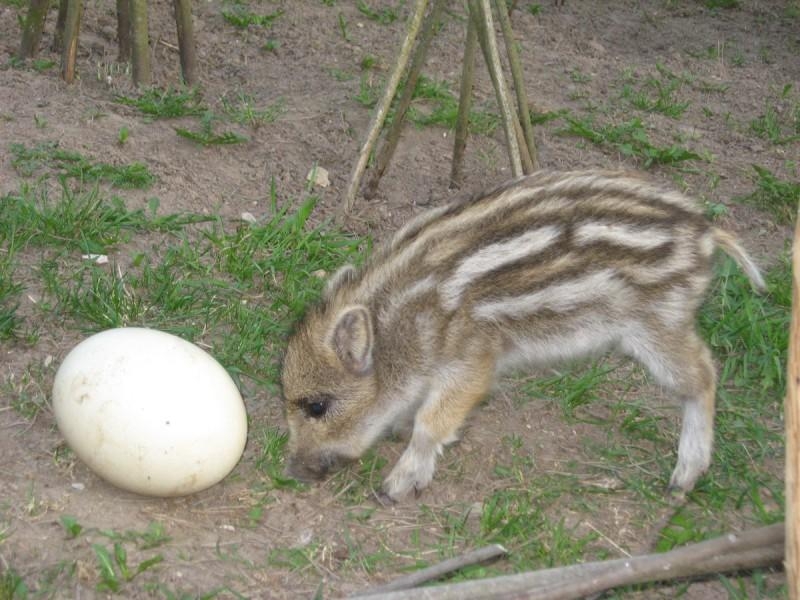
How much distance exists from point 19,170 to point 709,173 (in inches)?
143

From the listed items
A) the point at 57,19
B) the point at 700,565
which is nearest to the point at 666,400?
the point at 700,565

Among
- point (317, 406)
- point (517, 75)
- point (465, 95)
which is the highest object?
point (517, 75)

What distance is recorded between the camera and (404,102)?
18.9 feet

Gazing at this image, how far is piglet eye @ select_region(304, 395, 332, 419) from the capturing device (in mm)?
4488

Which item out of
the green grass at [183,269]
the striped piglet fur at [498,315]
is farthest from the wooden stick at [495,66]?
the striped piglet fur at [498,315]

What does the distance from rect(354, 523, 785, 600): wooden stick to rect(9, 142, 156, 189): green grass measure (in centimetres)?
304

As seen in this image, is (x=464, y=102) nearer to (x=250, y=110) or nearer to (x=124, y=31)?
(x=250, y=110)

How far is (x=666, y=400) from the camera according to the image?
16.5ft

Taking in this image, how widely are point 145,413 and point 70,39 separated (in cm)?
323

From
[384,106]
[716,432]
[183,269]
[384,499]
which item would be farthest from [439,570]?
[384,106]

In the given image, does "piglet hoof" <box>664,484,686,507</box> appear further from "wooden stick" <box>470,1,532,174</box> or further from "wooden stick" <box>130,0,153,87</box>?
"wooden stick" <box>130,0,153,87</box>

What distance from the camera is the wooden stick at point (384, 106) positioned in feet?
17.7

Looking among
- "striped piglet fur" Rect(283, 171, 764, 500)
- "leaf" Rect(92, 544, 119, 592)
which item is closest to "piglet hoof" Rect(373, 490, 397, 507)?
"striped piglet fur" Rect(283, 171, 764, 500)

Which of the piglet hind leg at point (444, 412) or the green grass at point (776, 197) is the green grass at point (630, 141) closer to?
the green grass at point (776, 197)
